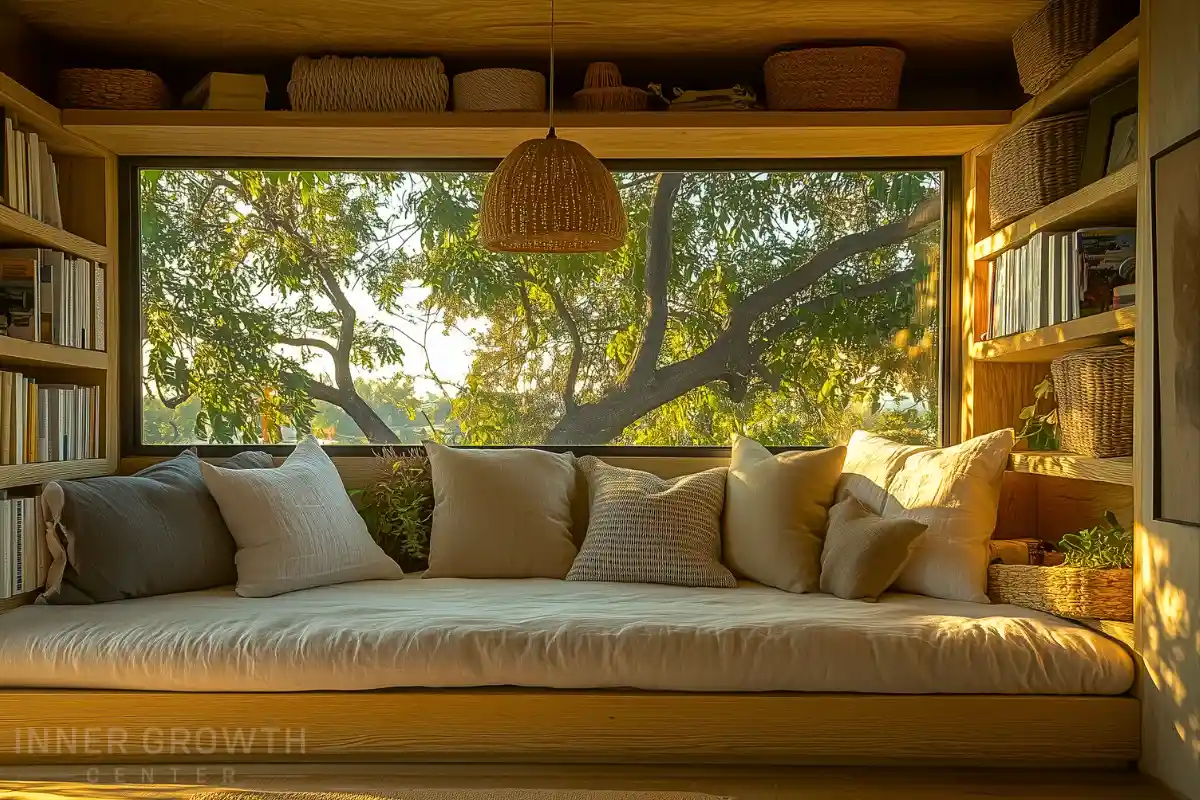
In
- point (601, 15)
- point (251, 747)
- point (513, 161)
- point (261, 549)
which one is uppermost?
point (601, 15)

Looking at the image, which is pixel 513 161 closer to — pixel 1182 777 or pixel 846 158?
pixel 846 158

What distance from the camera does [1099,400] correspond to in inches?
109

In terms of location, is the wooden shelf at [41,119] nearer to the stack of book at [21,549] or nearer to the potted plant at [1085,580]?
the stack of book at [21,549]

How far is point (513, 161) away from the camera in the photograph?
268cm

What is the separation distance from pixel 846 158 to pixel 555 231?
167 cm

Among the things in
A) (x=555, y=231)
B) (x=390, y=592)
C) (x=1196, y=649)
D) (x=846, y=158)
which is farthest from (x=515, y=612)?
(x=846, y=158)

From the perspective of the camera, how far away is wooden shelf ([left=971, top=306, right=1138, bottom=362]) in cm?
266

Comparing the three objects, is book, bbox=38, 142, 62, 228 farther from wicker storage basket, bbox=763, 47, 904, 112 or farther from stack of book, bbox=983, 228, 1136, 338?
stack of book, bbox=983, 228, 1136, 338

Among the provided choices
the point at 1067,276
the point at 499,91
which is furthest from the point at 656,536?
the point at 499,91

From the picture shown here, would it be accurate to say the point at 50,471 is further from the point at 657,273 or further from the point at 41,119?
the point at 657,273

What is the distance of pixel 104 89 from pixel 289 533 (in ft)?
5.26

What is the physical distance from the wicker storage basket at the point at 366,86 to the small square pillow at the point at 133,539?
1347 mm

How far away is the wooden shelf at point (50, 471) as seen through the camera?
116 inches

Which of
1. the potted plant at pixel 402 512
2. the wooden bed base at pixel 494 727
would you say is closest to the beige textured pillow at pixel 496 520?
the potted plant at pixel 402 512
